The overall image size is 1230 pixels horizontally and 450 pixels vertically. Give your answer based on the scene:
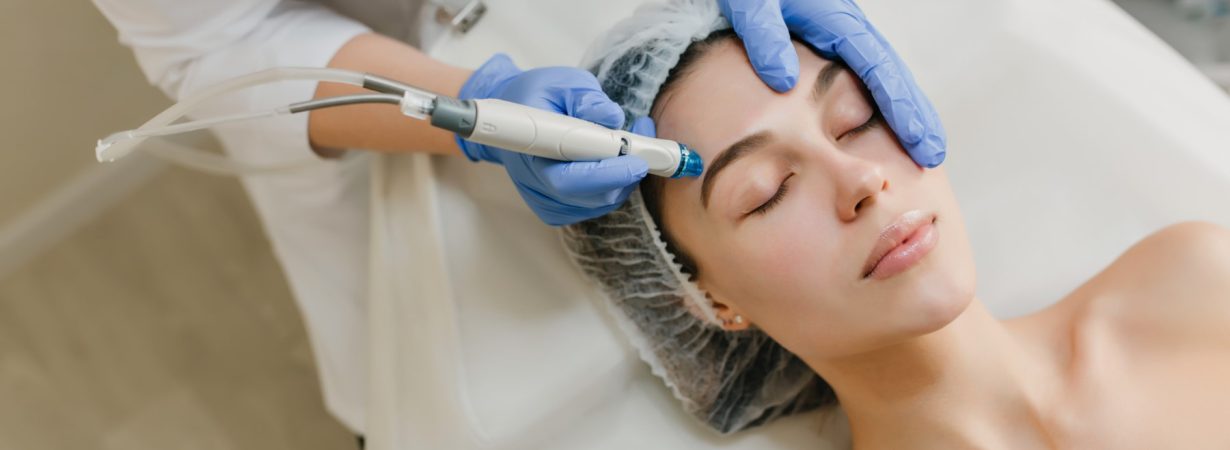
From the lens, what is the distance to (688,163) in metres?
1.13

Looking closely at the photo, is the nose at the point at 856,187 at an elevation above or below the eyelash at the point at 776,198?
above

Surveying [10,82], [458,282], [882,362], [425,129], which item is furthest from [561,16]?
[10,82]

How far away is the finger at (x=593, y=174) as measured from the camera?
3.64 ft

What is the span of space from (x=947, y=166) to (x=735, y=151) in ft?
2.01

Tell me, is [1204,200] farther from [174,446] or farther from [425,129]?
[174,446]

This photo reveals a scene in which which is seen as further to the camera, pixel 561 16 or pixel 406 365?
pixel 561 16

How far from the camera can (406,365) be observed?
56.5 inches

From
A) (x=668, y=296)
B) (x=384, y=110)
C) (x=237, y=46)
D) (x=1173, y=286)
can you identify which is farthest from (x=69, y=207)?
(x=1173, y=286)

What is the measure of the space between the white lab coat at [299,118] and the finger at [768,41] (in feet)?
1.53

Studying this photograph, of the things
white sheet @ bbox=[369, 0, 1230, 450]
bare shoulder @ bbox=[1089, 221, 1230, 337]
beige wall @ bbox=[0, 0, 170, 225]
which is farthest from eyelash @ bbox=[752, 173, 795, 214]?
beige wall @ bbox=[0, 0, 170, 225]

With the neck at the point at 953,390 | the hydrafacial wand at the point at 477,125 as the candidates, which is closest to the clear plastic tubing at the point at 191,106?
the hydrafacial wand at the point at 477,125

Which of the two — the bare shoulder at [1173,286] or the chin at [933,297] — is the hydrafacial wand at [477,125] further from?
the bare shoulder at [1173,286]

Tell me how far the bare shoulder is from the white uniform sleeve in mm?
1147

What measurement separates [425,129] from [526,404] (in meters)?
0.41
